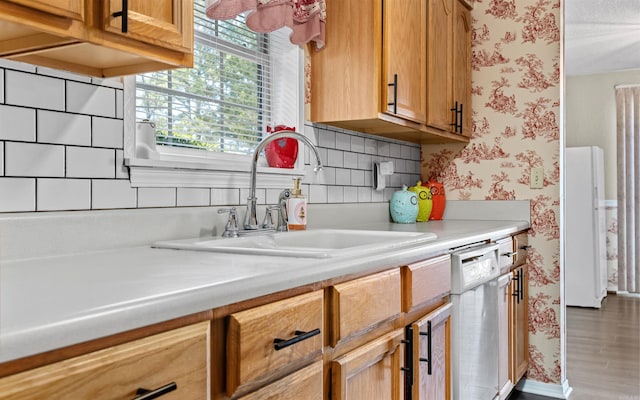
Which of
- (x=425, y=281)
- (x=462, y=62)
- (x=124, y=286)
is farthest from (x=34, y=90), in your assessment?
(x=462, y=62)

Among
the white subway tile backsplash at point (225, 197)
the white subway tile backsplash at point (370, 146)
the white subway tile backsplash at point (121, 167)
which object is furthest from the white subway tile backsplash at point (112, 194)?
the white subway tile backsplash at point (370, 146)

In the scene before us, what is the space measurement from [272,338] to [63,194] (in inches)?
28.3

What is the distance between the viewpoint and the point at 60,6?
1045 millimetres

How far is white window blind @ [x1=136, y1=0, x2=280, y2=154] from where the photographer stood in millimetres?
1925

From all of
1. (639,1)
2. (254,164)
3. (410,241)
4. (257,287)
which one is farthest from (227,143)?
(639,1)

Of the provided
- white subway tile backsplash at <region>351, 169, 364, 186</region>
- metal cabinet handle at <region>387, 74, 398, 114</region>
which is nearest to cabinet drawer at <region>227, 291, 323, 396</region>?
metal cabinet handle at <region>387, 74, 398, 114</region>

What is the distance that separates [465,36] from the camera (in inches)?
129

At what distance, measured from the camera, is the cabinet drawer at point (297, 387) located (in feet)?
3.44

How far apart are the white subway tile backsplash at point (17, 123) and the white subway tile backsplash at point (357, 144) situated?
1.68 m

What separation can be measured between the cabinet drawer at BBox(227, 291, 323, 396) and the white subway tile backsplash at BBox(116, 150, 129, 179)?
71cm

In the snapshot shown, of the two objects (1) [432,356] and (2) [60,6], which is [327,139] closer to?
(1) [432,356]

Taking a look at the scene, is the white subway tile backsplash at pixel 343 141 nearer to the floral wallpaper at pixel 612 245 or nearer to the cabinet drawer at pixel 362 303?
the cabinet drawer at pixel 362 303

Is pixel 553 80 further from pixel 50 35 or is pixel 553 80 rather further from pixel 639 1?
pixel 50 35

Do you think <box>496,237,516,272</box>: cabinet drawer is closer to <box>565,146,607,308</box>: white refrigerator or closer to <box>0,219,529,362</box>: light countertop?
<box>0,219,529,362</box>: light countertop
